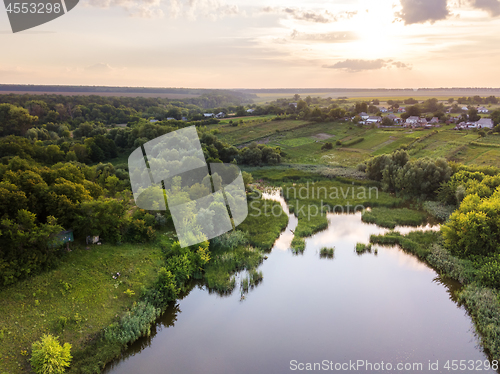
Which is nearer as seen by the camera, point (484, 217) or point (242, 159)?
point (484, 217)

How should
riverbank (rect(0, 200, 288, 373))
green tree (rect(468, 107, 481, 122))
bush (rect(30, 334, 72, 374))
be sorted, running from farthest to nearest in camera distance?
green tree (rect(468, 107, 481, 122)) → riverbank (rect(0, 200, 288, 373)) → bush (rect(30, 334, 72, 374))

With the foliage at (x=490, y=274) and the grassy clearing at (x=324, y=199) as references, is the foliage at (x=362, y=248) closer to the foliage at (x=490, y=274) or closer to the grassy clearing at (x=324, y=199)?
the grassy clearing at (x=324, y=199)

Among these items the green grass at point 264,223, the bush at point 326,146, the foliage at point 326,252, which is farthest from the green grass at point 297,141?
the foliage at point 326,252

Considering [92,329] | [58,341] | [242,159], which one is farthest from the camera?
[242,159]

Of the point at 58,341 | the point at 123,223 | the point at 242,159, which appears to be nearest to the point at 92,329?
the point at 58,341

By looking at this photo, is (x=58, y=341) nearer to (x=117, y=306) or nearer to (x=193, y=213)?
(x=117, y=306)

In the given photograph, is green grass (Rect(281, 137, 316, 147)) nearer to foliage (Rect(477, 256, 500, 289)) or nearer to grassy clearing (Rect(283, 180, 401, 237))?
grassy clearing (Rect(283, 180, 401, 237))

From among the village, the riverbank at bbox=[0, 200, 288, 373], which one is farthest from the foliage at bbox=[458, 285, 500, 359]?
the village
